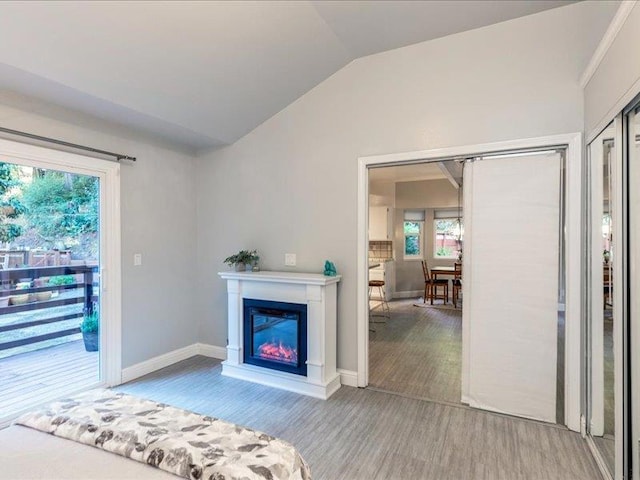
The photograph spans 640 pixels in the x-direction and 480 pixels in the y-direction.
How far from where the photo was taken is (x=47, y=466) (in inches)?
48.9

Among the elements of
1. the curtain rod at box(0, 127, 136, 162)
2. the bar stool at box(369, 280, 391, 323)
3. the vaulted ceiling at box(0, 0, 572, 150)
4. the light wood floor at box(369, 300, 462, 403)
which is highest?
the vaulted ceiling at box(0, 0, 572, 150)

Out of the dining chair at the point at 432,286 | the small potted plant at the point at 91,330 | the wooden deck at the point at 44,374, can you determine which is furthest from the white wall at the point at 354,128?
the dining chair at the point at 432,286

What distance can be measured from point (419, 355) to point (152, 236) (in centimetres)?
339

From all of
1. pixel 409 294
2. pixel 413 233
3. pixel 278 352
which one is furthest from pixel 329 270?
pixel 413 233

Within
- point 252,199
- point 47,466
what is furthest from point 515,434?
point 252,199

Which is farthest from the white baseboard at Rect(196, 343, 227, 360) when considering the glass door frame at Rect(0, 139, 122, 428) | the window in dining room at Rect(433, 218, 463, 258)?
the window in dining room at Rect(433, 218, 463, 258)

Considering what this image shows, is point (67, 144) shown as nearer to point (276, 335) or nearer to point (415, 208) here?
point (276, 335)

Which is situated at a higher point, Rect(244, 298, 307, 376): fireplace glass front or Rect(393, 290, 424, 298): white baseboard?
Rect(244, 298, 307, 376): fireplace glass front

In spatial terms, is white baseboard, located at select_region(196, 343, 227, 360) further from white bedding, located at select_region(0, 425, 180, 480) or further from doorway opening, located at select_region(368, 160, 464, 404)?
white bedding, located at select_region(0, 425, 180, 480)

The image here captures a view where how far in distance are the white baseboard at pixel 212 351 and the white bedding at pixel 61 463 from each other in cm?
271

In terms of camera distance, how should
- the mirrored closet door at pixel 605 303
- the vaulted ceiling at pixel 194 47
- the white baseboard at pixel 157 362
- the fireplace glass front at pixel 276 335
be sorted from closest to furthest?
the mirrored closet door at pixel 605 303, the vaulted ceiling at pixel 194 47, the fireplace glass front at pixel 276 335, the white baseboard at pixel 157 362

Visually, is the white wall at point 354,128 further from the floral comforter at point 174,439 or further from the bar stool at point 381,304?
the bar stool at point 381,304

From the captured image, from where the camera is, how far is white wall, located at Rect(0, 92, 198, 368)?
3.33 meters

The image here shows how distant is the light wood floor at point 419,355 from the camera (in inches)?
131
